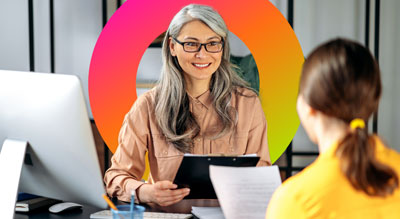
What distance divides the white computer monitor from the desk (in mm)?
188

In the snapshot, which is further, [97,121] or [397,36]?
[397,36]

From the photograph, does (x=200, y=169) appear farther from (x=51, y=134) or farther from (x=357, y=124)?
(x=357, y=124)

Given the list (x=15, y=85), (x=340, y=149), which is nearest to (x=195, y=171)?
(x=15, y=85)

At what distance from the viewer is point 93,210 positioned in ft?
5.30

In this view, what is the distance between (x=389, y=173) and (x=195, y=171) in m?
0.78

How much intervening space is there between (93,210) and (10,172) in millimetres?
377

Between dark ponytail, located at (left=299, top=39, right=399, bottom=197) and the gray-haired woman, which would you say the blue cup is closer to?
dark ponytail, located at (left=299, top=39, right=399, bottom=197)

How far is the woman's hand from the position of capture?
1.61 meters

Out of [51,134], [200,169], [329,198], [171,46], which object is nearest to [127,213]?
[51,134]

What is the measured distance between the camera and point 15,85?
1264 mm

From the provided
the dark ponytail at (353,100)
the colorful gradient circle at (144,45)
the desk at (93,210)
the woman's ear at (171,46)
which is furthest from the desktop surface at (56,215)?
the colorful gradient circle at (144,45)

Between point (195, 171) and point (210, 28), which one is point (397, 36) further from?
point (195, 171)

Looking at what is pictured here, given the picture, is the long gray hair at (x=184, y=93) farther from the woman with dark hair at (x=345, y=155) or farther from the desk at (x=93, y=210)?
the woman with dark hair at (x=345, y=155)

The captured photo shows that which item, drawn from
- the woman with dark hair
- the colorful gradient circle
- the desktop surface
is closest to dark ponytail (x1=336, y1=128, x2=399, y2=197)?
the woman with dark hair
